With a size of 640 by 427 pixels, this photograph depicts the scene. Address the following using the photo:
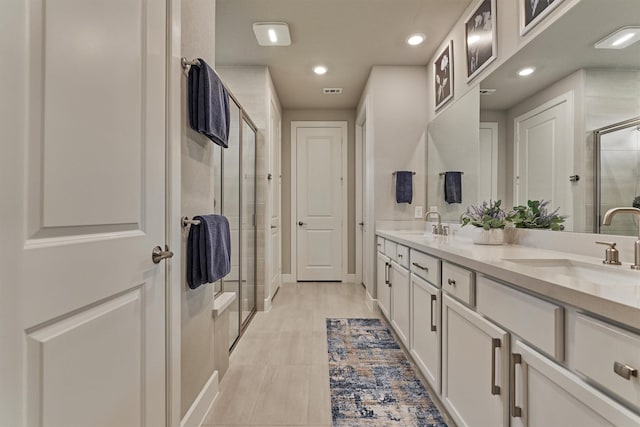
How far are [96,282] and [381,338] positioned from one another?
229 cm

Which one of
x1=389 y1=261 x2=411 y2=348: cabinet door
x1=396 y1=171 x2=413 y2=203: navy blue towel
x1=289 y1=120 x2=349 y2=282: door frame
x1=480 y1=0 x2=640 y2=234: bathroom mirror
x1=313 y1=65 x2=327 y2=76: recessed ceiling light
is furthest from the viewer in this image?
x1=289 y1=120 x2=349 y2=282: door frame

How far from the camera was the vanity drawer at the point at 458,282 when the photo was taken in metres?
1.28

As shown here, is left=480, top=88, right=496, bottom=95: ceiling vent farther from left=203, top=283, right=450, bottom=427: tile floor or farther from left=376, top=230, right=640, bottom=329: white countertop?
left=203, top=283, right=450, bottom=427: tile floor

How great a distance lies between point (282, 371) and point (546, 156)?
6.53 feet

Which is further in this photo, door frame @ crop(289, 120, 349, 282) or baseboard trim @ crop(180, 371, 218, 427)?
door frame @ crop(289, 120, 349, 282)

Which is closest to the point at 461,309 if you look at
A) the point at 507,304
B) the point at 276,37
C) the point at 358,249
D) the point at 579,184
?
Answer: the point at 507,304

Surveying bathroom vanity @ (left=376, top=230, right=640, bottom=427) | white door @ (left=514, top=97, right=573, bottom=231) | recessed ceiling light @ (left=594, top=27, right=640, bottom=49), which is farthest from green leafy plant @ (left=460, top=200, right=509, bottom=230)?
recessed ceiling light @ (left=594, top=27, right=640, bottom=49)

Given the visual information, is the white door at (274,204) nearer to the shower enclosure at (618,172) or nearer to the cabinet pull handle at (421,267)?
the cabinet pull handle at (421,267)

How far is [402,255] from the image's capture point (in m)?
2.32

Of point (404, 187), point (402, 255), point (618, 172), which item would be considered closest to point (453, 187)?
point (404, 187)

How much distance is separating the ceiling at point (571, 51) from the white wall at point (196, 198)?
1718 millimetres

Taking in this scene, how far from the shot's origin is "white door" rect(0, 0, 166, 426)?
24.5 inches

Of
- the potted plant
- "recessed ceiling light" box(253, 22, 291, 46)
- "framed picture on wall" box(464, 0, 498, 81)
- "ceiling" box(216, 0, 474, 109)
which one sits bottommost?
the potted plant

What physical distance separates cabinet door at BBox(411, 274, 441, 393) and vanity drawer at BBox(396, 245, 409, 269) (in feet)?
0.54
